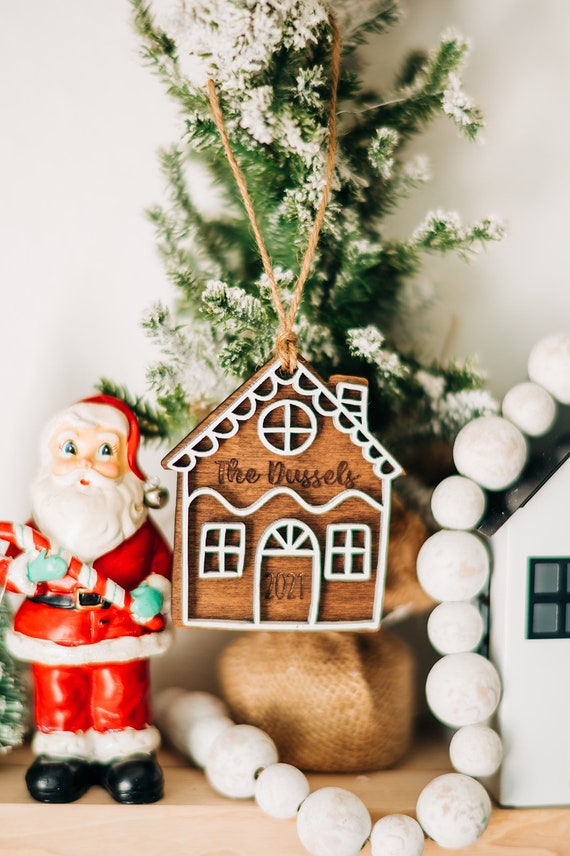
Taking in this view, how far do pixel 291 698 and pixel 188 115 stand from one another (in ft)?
2.08

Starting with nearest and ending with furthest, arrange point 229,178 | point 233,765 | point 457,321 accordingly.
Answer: point 233,765 → point 229,178 → point 457,321

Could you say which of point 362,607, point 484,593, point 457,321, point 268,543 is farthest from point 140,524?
point 457,321

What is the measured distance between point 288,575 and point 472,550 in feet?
0.62

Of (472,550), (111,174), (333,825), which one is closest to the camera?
(333,825)

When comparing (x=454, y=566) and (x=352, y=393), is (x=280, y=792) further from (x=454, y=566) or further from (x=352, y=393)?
(x=352, y=393)

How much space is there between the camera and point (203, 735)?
820 millimetres

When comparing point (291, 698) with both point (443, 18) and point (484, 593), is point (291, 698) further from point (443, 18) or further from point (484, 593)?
point (443, 18)

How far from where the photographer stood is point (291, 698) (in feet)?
2.67

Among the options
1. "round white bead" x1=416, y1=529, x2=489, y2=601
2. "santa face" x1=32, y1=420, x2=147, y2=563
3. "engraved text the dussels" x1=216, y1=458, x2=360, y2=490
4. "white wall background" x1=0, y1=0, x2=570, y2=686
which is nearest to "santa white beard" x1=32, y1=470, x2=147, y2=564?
"santa face" x1=32, y1=420, x2=147, y2=563

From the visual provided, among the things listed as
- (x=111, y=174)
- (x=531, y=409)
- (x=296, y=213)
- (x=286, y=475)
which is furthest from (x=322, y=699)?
(x=111, y=174)

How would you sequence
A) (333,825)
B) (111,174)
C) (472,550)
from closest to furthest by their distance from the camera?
(333,825), (472,550), (111,174)

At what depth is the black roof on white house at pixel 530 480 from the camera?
0.76 m

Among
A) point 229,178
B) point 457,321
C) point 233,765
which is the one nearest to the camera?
point 233,765

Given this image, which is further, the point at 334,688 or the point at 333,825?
the point at 334,688
